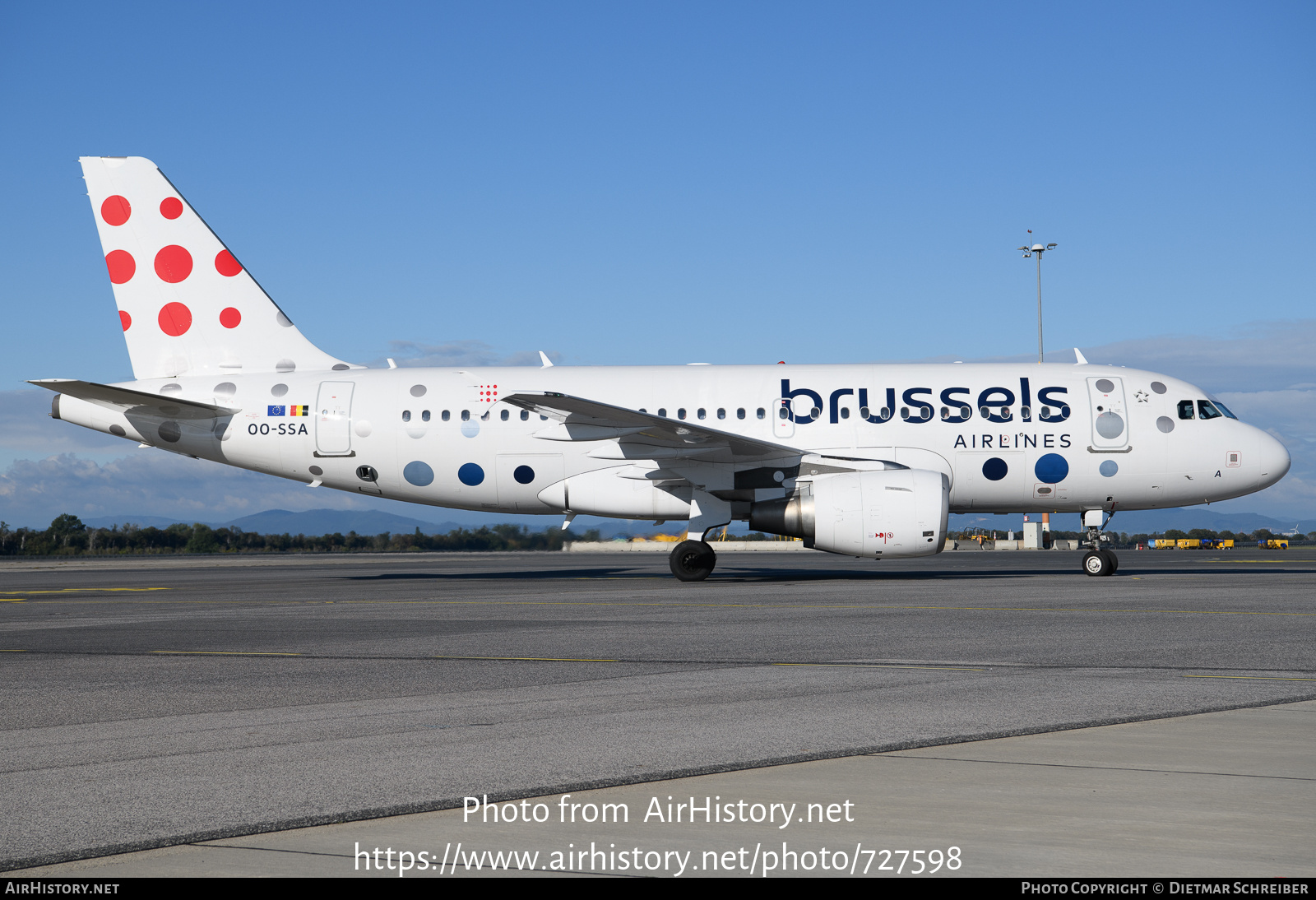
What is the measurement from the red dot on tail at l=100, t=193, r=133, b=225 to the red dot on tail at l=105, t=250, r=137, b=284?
677mm

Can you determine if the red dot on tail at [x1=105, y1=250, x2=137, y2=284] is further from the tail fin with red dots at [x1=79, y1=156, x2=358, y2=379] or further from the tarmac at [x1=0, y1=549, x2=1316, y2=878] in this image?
the tarmac at [x1=0, y1=549, x2=1316, y2=878]

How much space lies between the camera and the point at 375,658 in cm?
1030

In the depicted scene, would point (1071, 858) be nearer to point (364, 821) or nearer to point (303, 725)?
point (364, 821)

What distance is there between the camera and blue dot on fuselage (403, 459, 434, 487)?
78.1 feet

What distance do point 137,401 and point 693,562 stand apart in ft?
38.2

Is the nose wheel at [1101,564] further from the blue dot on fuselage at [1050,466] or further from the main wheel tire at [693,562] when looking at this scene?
the main wheel tire at [693,562]

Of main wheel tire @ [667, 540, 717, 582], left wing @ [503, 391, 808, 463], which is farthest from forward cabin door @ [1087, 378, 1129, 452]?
main wheel tire @ [667, 540, 717, 582]

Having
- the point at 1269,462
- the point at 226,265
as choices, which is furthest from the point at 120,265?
the point at 1269,462

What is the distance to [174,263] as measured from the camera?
25047mm

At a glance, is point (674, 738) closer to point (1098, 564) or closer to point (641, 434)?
point (641, 434)

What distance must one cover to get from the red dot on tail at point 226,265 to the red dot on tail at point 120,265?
5.71 ft

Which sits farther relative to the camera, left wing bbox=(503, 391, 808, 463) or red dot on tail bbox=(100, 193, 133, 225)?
red dot on tail bbox=(100, 193, 133, 225)
